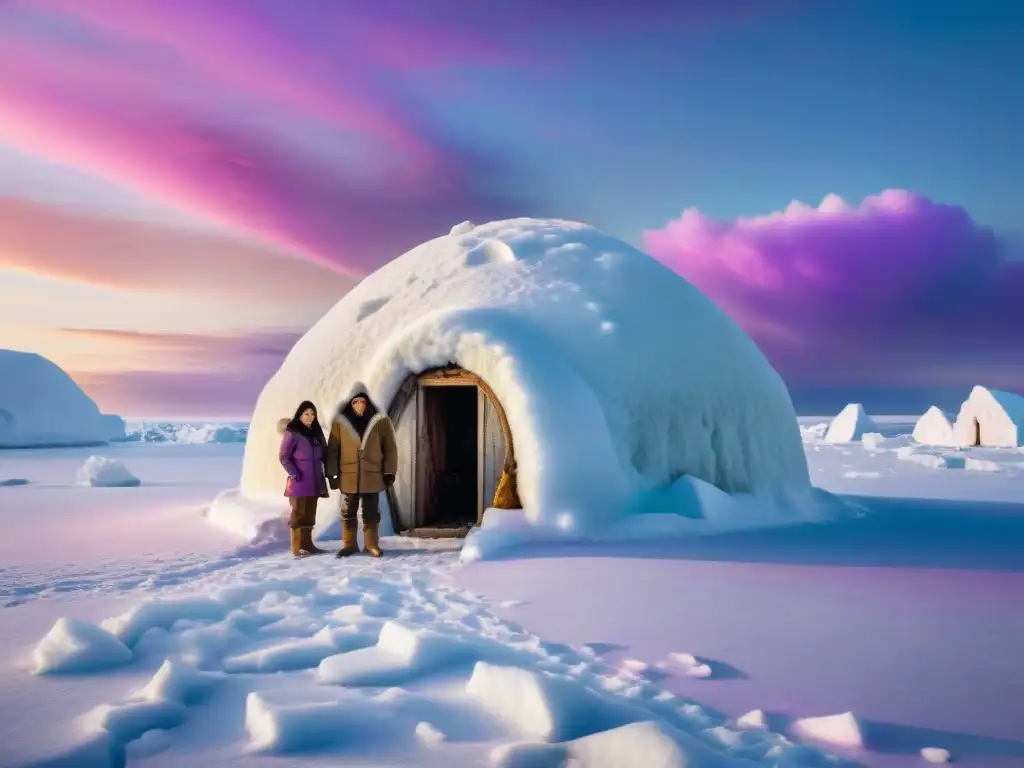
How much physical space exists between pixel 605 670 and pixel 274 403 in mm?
7576

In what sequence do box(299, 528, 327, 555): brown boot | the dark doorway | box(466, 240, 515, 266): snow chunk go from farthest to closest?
box(466, 240, 515, 266): snow chunk → the dark doorway → box(299, 528, 327, 555): brown boot

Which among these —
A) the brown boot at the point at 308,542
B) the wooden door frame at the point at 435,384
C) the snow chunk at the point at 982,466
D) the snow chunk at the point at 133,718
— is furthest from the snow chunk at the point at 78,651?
the snow chunk at the point at 982,466

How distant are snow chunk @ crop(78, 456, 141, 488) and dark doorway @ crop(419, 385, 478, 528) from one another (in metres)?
8.70

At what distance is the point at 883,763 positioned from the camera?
280 centimetres

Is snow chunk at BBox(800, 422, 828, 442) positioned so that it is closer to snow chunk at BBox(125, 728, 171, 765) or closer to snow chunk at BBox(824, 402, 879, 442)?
snow chunk at BBox(824, 402, 879, 442)

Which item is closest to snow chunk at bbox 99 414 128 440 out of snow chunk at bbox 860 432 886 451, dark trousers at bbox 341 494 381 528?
snow chunk at bbox 860 432 886 451

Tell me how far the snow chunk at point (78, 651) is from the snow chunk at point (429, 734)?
6.21ft

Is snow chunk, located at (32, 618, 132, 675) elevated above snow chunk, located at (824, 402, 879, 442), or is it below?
below

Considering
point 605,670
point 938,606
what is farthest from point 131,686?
point 938,606

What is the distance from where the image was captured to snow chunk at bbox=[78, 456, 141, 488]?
16438 millimetres

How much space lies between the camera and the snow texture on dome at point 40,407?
123 ft

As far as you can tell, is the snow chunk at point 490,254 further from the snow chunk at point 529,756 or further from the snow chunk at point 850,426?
the snow chunk at point 850,426

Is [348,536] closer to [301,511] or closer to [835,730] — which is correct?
[301,511]

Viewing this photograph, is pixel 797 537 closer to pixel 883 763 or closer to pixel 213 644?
pixel 883 763
